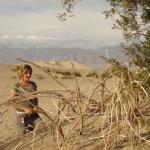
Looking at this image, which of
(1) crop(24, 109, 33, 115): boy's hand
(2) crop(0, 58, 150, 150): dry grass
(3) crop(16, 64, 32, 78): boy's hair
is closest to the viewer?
(2) crop(0, 58, 150, 150): dry grass

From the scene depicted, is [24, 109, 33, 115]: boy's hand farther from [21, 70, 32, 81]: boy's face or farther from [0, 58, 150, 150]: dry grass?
[21, 70, 32, 81]: boy's face

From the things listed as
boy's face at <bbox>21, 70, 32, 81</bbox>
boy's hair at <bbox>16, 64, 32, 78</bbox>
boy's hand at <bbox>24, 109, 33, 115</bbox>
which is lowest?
boy's hand at <bbox>24, 109, 33, 115</bbox>

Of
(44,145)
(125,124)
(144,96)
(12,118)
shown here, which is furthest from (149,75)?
(12,118)

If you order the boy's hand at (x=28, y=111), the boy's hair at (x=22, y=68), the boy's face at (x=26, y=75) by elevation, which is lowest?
the boy's hand at (x=28, y=111)

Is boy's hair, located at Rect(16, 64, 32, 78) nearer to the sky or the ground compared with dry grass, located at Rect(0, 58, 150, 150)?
nearer to the sky

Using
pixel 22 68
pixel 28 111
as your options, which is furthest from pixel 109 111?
pixel 22 68

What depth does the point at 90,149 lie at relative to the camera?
8.66m

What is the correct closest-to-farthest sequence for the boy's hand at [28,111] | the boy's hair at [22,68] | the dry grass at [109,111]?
the dry grass at [109,111]
the boy's hair at [22,68]
the boy's hand at [28,111]

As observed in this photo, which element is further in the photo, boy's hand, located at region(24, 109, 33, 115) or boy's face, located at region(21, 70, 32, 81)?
boy's hand, located at region(24, 109, 33, 115)

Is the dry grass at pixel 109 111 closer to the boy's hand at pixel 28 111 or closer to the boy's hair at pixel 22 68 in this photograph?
the boy's hand at pixel 28 111

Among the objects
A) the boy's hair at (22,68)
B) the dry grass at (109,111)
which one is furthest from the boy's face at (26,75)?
the dry grass at (109,111)

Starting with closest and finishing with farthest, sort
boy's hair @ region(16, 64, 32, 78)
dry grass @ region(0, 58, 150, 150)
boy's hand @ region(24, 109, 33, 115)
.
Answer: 1. dry grass @ region(0, 58, 150, 150)
2. boy's hair @ region(16, 64, 32, 78)
3. boy's hand @ region(24, 109, 33, 115)

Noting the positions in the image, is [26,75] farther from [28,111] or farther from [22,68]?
[28,111]

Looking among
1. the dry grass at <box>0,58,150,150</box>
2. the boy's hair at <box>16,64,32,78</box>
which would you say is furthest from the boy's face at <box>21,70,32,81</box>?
the dry grass at <box>0,58,150,150</box>
